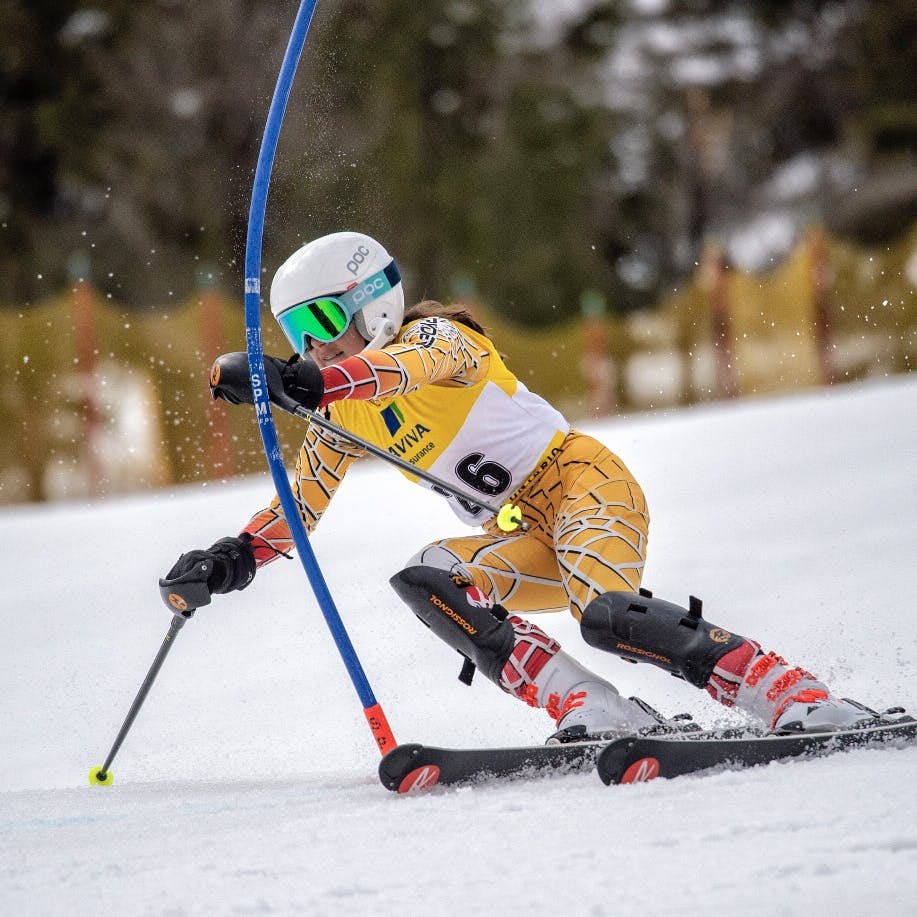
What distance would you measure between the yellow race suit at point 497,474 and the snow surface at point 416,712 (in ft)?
2.08

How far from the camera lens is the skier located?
10.9ft

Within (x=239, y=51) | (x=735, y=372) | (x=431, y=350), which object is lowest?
(x=735, y=372)

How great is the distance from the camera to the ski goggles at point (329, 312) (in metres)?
3.65

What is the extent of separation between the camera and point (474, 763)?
10.7 ft

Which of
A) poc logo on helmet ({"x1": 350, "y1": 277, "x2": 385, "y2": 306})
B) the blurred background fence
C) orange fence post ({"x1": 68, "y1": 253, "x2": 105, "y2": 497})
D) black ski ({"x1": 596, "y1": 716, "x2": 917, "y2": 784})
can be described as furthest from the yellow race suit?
orange fence post ({"x1": 68, "y1": 253, "x2": 105, "y2": 497})

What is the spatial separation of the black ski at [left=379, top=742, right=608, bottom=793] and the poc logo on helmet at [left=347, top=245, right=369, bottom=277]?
1188 mm

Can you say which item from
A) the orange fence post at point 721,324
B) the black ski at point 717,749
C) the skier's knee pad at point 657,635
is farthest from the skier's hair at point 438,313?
the orange fence post at point 721,324

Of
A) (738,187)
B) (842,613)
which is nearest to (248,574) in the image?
(842,613)

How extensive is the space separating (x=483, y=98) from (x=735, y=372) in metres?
10.7

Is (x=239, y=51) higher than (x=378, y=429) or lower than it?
higher

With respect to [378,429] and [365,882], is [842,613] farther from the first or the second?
[365,882]

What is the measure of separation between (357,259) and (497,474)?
0.66 metres

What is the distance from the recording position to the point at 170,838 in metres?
2.95

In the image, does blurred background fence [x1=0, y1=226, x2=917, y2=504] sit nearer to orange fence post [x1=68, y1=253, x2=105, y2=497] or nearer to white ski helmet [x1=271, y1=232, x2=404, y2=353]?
orange fence post [x1=68, y1=253, x2=105, y2=497]
